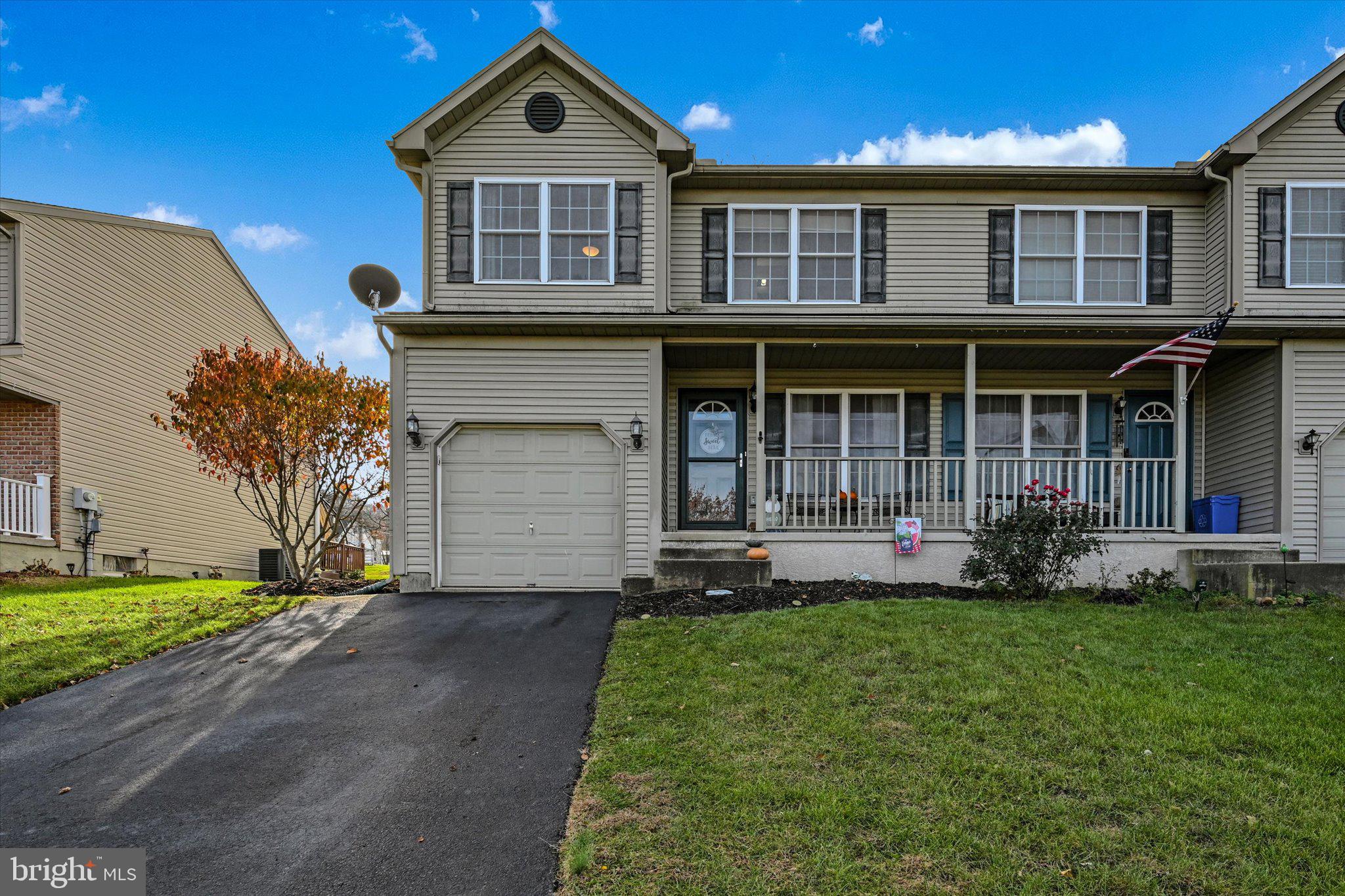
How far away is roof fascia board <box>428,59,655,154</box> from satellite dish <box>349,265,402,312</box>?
70.5 inches

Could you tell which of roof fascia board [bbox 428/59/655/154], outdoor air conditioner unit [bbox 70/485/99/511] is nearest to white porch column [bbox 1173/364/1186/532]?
roof fascia board [bbox 428/59/655/154]

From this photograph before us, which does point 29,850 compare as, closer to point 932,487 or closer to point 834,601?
point 834,601

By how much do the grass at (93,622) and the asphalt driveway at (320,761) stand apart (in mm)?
296

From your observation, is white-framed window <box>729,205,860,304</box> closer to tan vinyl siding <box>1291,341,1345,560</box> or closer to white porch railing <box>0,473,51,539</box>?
tan vinyl siding <box>1291,341,1345,560</box>

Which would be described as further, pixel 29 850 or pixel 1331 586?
pixel 1331 586

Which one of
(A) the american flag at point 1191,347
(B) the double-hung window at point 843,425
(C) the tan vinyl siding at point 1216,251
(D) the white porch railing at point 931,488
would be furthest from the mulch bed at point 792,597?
(C) the tan vinyl siding at point 1216,251

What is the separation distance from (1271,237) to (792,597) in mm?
8326

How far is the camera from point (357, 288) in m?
10.0

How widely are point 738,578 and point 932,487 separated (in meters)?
3.89

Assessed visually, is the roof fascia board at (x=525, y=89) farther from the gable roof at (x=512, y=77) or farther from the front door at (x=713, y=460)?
the front door at (x=713, y=460)

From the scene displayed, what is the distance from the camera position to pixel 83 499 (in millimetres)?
12383

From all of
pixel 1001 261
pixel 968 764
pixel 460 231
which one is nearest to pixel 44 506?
pixel 460 231

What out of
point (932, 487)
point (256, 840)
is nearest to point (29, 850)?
point (256, 840)

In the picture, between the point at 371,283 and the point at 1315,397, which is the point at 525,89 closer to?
the point at 371,283
